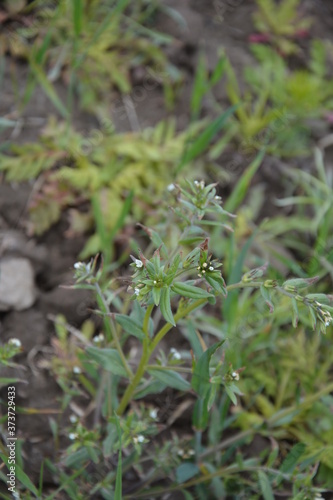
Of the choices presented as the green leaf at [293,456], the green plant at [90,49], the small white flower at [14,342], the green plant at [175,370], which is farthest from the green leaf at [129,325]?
the green plant at [90,49]

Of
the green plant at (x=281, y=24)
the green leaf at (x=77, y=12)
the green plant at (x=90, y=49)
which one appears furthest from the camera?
the green plant at (x=281, y=24)

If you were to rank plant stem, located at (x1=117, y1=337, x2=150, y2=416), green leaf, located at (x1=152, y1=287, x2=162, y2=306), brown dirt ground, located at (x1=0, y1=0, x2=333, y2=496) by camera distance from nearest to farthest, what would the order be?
green leaf, located at (x1=152, y1=287, x2=162, y2=306)
plant stem, located at (x1=117, y1=337, x2=150, y2=416)
brown dirt ground, located at (x1=0, y1=0, x2=333, y2=496)

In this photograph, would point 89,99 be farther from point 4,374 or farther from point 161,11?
point 4,374

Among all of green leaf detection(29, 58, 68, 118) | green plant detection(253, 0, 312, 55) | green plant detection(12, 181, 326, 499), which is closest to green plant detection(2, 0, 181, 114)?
green leaf detection(29, 58, 68, 118)

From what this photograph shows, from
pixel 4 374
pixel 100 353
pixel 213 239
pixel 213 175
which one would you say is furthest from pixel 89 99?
pixel 100 353

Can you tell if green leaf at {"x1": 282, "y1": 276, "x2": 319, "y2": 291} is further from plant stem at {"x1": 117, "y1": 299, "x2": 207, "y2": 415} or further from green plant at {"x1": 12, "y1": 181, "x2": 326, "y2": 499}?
plant stem at {"x1": 117, "y1": 299, "x2": 207, "y2": 415}

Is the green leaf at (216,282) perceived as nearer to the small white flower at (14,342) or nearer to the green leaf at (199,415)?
the green leaf at (199,415)

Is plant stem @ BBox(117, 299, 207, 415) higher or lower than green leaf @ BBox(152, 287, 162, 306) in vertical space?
lower
